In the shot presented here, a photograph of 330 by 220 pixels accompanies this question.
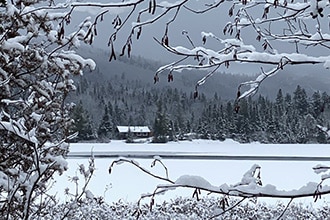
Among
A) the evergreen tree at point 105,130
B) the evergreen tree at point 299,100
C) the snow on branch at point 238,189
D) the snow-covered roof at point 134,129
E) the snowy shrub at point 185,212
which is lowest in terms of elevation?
the snow-covered roof at point 134,129

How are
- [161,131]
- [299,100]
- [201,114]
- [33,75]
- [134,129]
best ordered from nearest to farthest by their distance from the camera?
[33,75], [299,100], [161,131], [134,129], [201,114]

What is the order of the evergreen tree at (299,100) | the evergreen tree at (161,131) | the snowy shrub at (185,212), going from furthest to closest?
the evergreen tree at (161,131), the evergreen tree at (299,100), the snowy shrub at (185,212)

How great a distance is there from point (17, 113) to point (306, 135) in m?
50.8

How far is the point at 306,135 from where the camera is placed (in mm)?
52594

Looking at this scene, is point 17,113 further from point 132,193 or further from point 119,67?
point 119,67

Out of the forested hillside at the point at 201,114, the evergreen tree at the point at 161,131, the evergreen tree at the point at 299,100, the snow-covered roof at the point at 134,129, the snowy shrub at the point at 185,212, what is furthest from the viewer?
the snow-covered roof at the point at 134,129

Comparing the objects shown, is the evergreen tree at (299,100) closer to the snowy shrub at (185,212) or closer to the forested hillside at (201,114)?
the forested hillside at (201,114)

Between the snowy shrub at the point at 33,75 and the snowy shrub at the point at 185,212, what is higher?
the snowy shrub at the point at 33,75

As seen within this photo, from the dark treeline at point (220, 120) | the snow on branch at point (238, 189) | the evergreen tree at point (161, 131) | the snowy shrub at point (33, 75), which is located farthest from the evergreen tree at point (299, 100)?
the snow on branch at point (238, 189)

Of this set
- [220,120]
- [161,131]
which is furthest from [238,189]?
[220,120]

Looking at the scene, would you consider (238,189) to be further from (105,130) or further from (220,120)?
(105,130)

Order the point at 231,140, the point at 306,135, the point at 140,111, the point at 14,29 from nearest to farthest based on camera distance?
the point at 14,29 → the point at 306,135 → the point at 231,140 → the point at 140,111

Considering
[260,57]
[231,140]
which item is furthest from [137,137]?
[260,57]

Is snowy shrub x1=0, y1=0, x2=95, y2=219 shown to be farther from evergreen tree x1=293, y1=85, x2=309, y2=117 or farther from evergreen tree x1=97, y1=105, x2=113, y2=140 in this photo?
evergreen tree x1=97, y1=105, x2=113, y2=140
